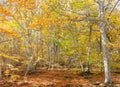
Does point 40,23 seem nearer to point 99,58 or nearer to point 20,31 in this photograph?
point 20,31

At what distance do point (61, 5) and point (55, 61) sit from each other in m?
16.8

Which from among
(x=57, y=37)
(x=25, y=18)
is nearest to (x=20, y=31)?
(x=25, y=18)

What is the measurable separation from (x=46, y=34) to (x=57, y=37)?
4.64 feet

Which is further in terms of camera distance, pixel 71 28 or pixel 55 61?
pixel 55 61

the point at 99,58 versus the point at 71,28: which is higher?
the point at 71,28

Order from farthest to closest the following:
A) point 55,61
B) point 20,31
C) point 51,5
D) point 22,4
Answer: point 55,61 < point 20,31 < point 22,4 < point 51,5

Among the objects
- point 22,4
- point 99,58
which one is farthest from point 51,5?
point 99,58

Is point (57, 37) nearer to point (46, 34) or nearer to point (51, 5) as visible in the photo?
point (46, 34)

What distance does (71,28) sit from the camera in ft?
63.3

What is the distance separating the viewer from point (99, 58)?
1925 centimetres

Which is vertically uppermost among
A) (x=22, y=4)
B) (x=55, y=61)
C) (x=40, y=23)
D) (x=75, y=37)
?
(x=22, y=4)

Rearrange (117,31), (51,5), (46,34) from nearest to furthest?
(51,5), (117,31), (46,34)

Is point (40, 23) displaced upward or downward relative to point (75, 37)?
upward

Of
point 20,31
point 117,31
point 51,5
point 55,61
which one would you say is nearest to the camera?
point 51,5
